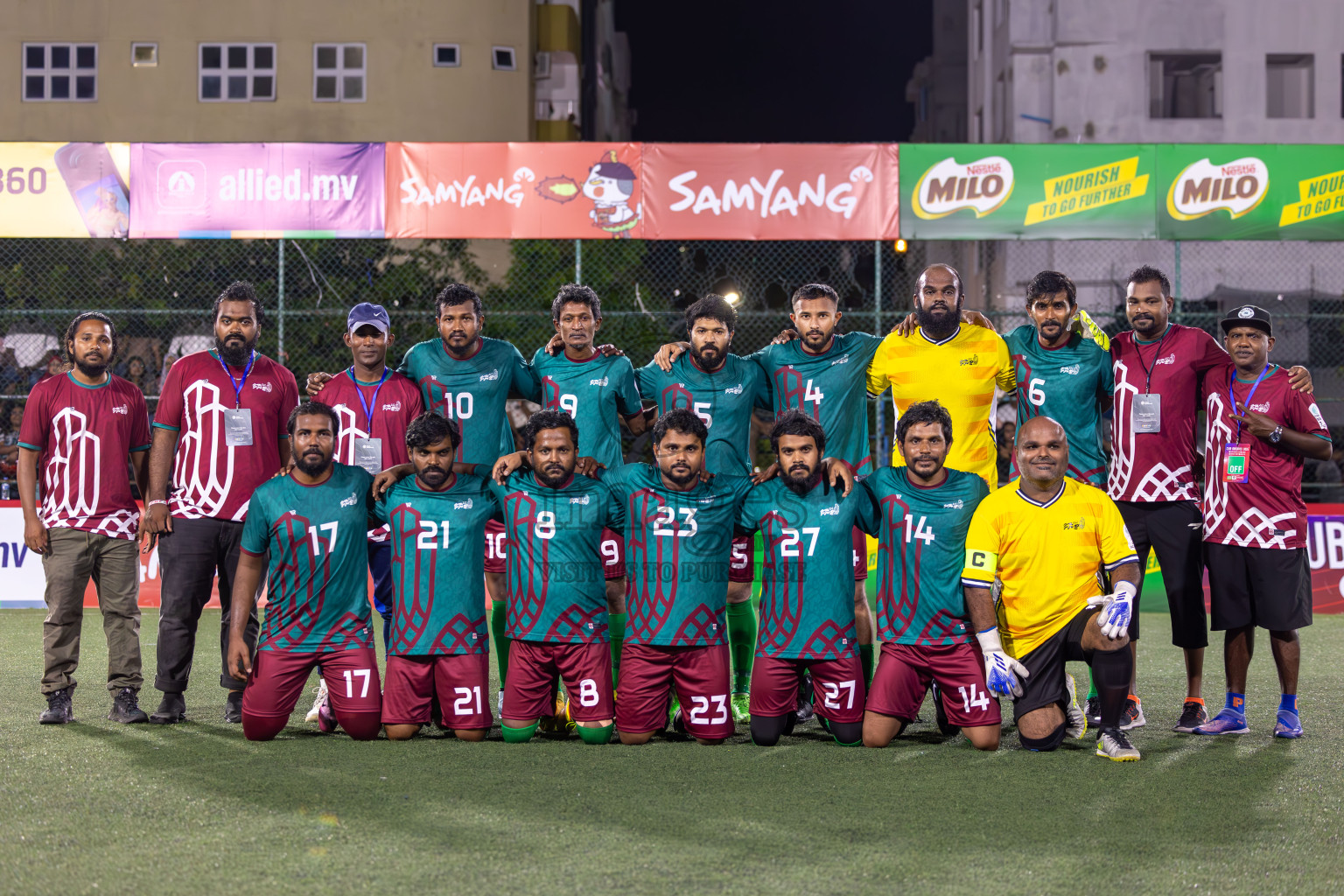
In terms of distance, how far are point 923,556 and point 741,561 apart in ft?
3.05

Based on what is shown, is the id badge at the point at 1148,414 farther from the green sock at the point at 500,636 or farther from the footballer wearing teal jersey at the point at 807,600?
the green sock at the point at 500,636

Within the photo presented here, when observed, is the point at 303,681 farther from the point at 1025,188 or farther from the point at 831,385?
the point at 1025,188

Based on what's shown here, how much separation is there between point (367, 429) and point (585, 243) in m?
8.11

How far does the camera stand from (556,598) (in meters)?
5.69

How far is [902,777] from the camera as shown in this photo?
4957 millimetres

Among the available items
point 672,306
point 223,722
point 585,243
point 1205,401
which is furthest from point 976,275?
point 223,722

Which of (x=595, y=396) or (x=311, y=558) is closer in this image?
(x=311, y=558)

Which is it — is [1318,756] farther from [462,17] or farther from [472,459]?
[462,17]

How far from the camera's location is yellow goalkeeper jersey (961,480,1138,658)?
18.0 ft

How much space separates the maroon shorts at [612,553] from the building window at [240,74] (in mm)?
24000

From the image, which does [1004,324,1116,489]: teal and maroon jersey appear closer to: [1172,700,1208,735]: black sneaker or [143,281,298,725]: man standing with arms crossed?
[1172,700,1208,735]: black sneaker

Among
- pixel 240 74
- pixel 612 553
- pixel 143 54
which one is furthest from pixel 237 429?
pixel 143 54

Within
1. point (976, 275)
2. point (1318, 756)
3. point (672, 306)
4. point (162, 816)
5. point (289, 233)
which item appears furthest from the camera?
point (976, 275)

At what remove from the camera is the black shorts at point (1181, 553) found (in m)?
6.06
